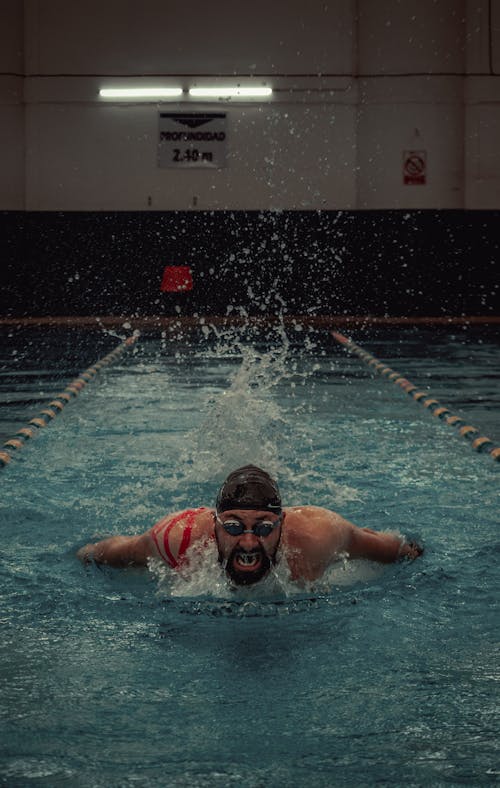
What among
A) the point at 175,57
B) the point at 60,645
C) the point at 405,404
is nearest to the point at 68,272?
the point at 175,57

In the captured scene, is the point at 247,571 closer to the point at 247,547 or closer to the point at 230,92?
the point at 247,547

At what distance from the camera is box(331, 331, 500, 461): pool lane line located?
299 inches

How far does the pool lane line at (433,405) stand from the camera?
299 inches

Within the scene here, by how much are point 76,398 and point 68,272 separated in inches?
329

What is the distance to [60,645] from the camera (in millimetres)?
3957

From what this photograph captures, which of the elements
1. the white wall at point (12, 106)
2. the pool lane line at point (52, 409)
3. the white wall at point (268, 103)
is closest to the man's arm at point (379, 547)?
the pool lane line at point (52, 409)

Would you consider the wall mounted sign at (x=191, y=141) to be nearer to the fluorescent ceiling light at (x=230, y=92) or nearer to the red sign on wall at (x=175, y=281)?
the fluorescent ceiling light at (x=230, y=92)

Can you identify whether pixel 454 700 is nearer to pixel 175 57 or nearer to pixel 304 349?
pixel 304 349

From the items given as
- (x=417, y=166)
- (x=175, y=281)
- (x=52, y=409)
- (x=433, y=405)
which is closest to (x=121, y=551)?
(x=52, y=409)

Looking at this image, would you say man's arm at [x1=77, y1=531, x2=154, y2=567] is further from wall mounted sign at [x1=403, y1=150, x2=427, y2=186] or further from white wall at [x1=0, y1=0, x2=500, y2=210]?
wall mounted sign at [x1=403, y1=150, x2=427, y2=186]

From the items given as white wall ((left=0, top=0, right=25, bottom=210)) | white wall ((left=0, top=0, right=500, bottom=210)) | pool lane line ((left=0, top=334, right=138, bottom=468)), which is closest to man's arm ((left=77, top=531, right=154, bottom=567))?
pool lane line ((left=0, top=334, right=138, bottom=468))

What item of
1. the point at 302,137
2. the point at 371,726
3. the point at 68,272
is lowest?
the point at 371,726

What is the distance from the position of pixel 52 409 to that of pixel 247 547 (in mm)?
5349

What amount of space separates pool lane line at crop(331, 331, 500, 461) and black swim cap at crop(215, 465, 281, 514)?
3434 mm
